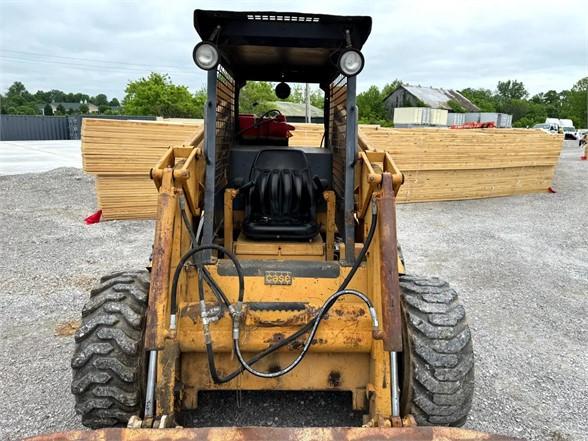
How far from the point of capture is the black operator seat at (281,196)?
13.3 ft

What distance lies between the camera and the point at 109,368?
2.88 metres

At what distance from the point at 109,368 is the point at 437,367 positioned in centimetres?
189

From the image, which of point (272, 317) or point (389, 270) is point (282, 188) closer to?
point (272, 317)

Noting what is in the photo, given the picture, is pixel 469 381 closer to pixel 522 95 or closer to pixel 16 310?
pixel 16 310

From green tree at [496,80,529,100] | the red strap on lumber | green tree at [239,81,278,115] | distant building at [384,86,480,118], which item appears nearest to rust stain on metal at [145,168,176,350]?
green tree at [239,81,278,115]

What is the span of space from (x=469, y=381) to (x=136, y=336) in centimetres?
199

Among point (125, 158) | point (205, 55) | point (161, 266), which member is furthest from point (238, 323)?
point (125, 158)

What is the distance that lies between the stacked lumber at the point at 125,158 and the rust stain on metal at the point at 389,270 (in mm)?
6876

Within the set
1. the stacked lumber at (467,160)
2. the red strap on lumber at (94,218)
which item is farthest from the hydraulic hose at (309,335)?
the stacked lumber at (467,160)

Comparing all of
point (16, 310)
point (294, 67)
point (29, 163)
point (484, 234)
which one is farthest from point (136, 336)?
point (29, 163)

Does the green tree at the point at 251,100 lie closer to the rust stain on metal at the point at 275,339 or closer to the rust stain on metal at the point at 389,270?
the rust stain on metal at the point at 389,270

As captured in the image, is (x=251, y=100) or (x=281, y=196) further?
(x=251, y=100)

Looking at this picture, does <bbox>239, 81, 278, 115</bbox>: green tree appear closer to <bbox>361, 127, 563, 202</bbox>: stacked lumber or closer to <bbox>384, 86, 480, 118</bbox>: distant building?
<bbox>361, 127, 563, 202</bbox>: stacked lumber

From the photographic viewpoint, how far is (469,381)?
3.00 meters
